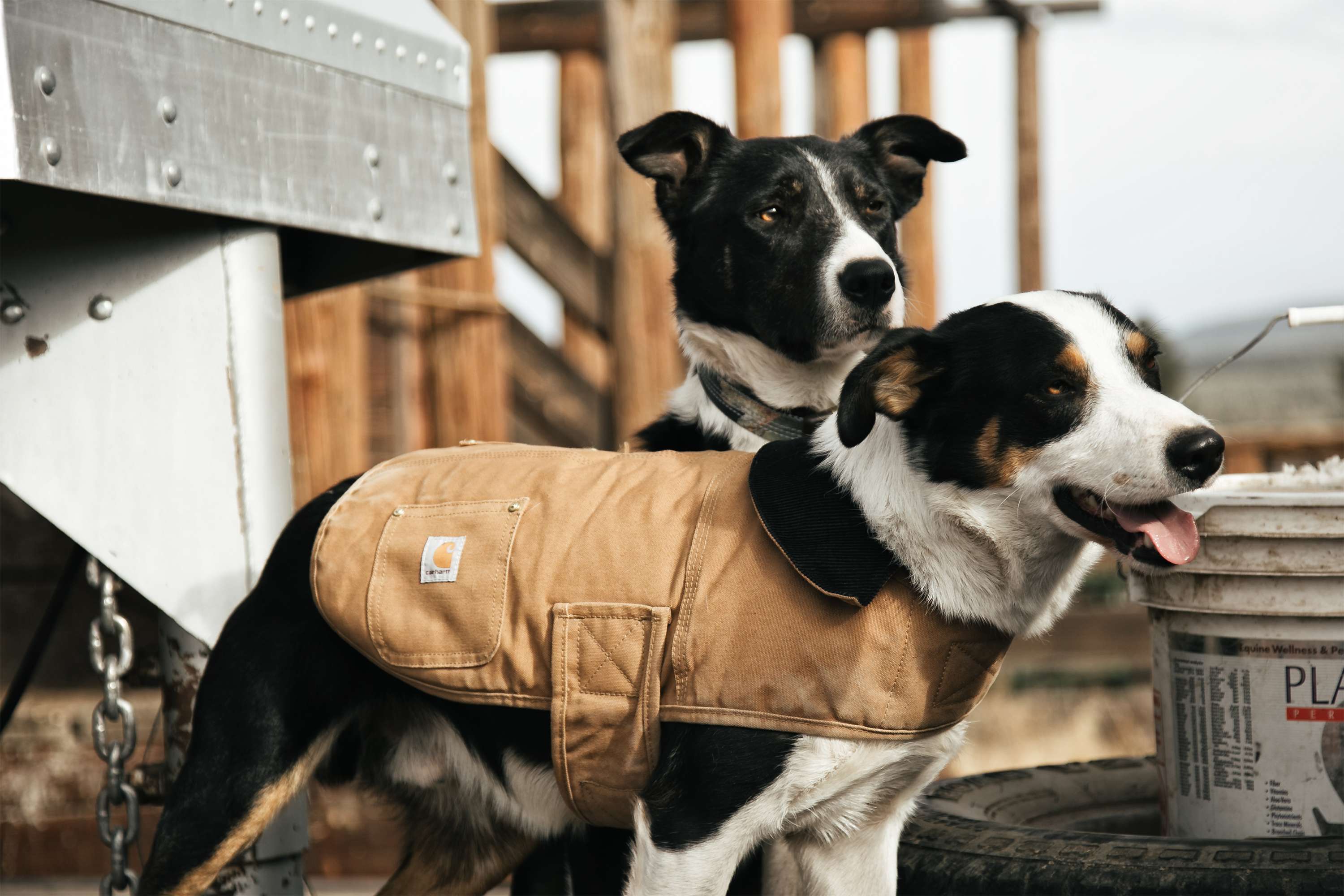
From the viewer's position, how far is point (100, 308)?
281 cm

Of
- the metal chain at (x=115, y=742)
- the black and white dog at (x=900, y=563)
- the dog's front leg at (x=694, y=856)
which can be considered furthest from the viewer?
the metal chain at (x=115, y=742)

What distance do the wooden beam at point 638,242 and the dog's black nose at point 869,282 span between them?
323 cm

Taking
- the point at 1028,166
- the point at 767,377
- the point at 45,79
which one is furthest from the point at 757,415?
the point at 1028,166

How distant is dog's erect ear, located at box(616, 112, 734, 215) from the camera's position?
3223 mm

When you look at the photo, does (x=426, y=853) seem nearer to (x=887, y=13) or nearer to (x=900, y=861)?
(x=900, y=861)

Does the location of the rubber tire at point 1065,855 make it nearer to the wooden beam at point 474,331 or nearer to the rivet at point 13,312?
the rivet at point 13,312

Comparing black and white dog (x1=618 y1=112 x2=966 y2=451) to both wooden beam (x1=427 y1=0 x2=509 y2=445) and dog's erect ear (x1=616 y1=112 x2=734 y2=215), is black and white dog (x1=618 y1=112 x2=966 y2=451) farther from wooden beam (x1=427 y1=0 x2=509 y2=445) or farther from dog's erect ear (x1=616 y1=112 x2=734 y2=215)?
wooden beam (x1=427 y1=0 x2=509 y2=445)

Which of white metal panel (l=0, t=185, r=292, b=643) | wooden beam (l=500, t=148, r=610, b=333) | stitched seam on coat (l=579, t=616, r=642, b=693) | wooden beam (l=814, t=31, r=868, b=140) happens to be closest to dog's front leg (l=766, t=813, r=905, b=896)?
stitched seam on coat (l=579, t=616, r=642, b=693)

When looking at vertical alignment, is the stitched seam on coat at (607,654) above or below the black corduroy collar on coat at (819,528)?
below

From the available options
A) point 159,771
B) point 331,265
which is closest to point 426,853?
point 159,771

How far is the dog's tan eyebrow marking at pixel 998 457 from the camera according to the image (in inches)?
86.3

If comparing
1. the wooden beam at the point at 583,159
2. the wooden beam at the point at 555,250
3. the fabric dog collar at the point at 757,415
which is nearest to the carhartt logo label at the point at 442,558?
the fabric dog collar at the point at 757,415

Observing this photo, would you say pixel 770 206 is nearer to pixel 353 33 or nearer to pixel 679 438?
pixel 679 438

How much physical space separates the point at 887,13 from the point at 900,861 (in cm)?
578
